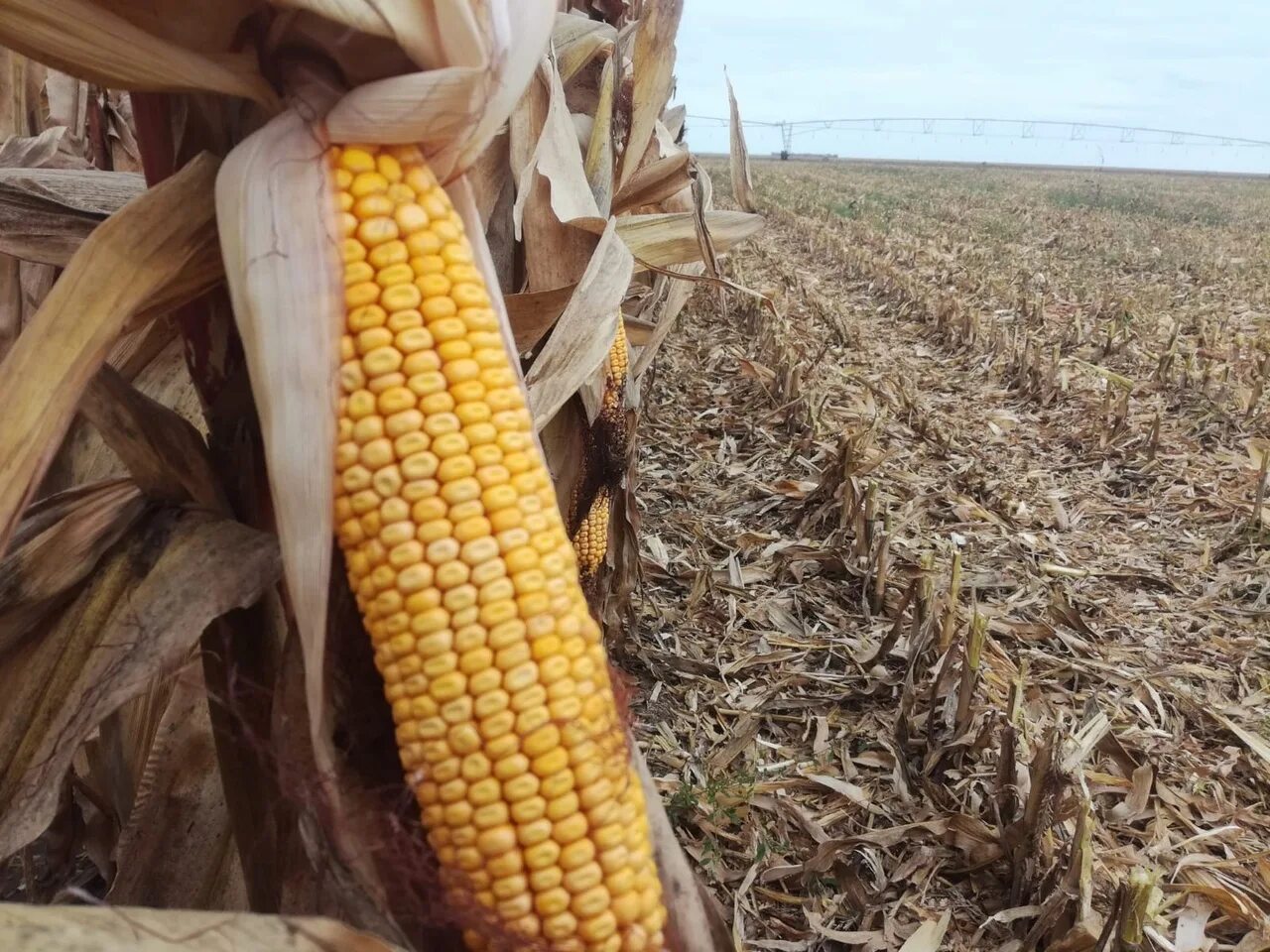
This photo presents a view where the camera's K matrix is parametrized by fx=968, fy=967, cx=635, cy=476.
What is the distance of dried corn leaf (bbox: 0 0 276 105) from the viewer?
50.6 inches

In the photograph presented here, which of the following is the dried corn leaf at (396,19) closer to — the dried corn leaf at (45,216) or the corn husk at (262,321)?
the corn husk at (262,321)

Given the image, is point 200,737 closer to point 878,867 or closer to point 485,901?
point 485,901

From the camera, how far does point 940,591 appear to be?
178 inches

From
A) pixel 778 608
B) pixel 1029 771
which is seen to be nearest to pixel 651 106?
pixel 778 608

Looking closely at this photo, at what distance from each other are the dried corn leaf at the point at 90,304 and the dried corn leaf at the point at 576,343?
0.80 m

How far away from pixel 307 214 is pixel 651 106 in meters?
2.41

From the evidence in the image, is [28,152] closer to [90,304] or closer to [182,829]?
[90,304]

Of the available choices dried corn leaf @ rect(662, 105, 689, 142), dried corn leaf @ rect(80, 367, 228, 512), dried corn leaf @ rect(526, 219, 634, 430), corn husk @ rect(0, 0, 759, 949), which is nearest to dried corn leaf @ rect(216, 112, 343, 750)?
corn husk @ rect(0, 0, 759, 949)

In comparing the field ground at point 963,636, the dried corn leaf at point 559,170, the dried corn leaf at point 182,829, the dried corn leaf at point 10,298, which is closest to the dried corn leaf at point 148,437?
the dried corn leaf at point 182,829

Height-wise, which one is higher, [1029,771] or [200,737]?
[200,737]

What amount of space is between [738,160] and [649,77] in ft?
2.23

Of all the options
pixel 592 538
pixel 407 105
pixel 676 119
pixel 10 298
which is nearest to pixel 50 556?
pixel 407 105

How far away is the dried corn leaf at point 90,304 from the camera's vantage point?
1.28m

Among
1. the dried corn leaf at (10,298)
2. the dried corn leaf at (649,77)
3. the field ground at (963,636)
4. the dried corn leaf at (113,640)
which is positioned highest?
the dried corn leaf at (649,77)
